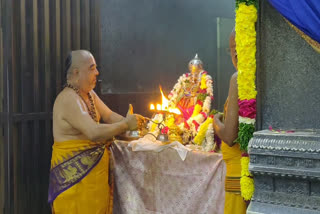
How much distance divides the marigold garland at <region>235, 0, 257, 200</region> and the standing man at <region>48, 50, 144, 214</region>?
1.40 m

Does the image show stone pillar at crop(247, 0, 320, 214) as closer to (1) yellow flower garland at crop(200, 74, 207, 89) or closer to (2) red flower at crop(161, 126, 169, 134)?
(2) red flower at crop(161, 126, 169, 134)

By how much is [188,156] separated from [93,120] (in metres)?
0.84

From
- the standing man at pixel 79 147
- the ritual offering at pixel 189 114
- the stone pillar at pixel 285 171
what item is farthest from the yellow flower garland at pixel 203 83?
the stone pillar at pixel 285 171

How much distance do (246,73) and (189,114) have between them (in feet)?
6.27

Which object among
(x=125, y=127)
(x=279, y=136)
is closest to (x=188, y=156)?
(x=125, y=127)

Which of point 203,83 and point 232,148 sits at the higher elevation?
point 203,83

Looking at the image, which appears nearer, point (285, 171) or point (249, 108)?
point (285, 171)

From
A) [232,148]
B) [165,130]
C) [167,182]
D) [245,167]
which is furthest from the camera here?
[165,130]

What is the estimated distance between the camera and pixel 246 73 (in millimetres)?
2596

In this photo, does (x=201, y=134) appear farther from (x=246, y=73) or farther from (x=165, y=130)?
(x=246, y=73)

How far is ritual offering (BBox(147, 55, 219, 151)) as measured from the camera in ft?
12.6

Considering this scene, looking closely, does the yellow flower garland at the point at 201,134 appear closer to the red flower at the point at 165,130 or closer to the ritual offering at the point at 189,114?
the ritual offering at the point at 189,114

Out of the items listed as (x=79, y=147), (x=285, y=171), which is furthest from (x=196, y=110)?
(x=285, y=171)

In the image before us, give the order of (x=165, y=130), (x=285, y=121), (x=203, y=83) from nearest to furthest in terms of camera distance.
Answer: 1. (x=285, y=121)
2. (x=165, y=130)
3. (x=203, y=83)
